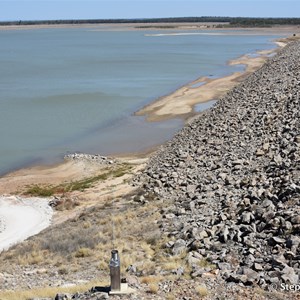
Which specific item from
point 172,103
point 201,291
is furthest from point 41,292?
point 172,103

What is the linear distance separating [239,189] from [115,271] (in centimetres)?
704

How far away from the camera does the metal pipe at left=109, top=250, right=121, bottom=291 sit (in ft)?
27.9

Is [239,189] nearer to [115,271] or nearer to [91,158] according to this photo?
[115,271]

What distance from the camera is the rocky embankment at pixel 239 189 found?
10.1m

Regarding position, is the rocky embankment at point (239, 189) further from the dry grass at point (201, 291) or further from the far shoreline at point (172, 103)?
the far shoreline at point (172, 103)

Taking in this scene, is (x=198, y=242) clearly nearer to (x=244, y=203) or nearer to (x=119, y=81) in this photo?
(x=244, y=203)

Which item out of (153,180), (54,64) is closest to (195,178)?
(153,180)

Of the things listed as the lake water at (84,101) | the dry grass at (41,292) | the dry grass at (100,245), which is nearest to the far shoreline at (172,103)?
the lake water at (84,101)

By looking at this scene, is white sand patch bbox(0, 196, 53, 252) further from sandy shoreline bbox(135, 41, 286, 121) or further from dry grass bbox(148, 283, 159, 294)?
sandy shoreline bbox(135, 41, 286, 121)

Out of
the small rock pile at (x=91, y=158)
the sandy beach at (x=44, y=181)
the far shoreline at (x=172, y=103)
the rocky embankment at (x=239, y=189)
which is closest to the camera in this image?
the rocky embankment at (x=239, y=189)

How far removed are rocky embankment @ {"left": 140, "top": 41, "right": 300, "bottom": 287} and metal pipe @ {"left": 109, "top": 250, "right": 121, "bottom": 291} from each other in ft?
5.59

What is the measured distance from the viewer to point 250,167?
54.1ft

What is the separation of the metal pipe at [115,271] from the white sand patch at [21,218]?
22.6 ft

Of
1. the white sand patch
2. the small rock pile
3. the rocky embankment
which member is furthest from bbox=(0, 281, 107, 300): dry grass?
the small rock pile
